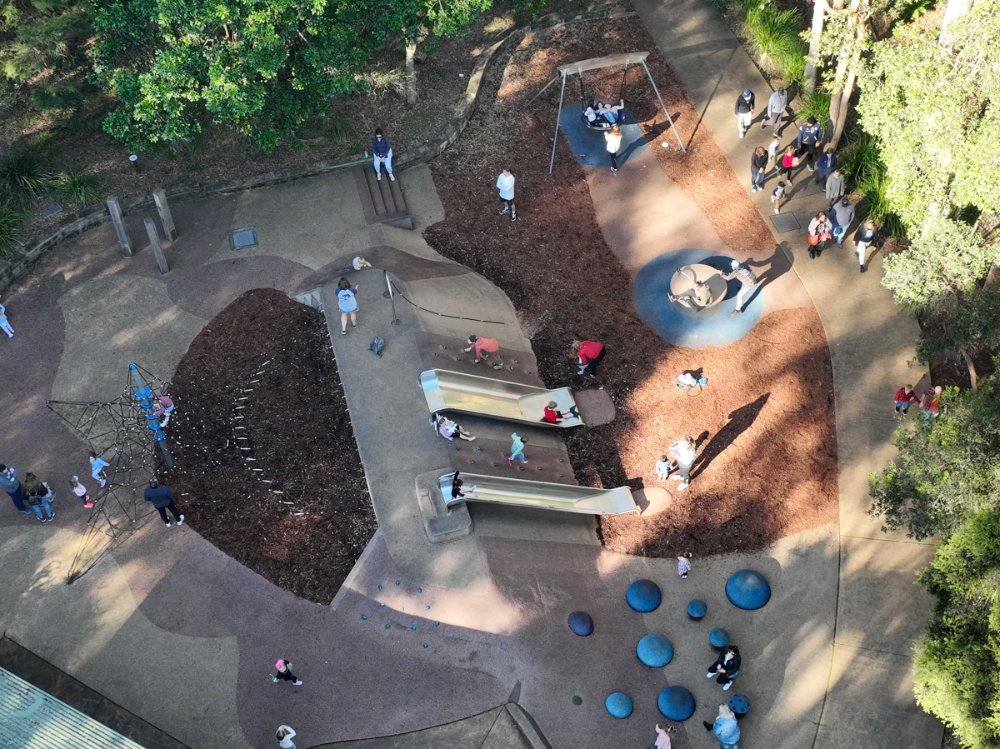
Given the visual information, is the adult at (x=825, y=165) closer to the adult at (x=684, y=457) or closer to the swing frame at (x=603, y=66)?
the swing frame at (x=603, y=66)

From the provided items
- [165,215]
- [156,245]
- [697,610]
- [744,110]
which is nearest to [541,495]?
[697,610]

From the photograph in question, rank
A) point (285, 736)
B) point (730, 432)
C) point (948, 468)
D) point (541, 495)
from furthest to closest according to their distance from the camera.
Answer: point (730, 432) < point (541, 495) < point (948, 468) < point (285, 736)

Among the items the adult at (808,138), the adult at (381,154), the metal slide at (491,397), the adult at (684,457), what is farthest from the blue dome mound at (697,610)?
the adult at (381,154)

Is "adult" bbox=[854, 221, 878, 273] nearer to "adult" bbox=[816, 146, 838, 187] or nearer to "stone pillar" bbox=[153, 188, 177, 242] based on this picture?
"adult" bbox=[816, 146, 838, 187]

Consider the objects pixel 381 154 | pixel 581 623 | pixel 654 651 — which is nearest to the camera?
pixel 654 651

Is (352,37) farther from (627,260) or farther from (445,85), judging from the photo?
(627,260)

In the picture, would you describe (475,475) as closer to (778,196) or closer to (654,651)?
(654,651)

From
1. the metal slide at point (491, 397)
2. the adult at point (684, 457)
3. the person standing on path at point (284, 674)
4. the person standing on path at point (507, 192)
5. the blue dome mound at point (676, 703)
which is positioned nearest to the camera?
the person standing on path at point (284, 674)

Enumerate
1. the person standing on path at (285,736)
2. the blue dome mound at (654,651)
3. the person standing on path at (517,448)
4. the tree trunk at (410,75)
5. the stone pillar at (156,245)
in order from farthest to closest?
the tree trunk at (410,75), the stone pillar at (156,245), the person standing on path at (517,448), the blue dome mound at (654,651), the person standing on path at (285,736)
